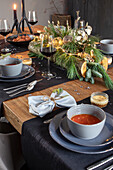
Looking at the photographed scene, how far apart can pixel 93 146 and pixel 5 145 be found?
0.64 m

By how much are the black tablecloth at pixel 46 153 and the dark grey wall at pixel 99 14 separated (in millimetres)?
3257

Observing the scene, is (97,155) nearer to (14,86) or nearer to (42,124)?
(42,124)

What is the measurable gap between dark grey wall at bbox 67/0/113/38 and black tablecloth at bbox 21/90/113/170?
3257mm

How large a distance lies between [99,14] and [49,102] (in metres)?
3.49

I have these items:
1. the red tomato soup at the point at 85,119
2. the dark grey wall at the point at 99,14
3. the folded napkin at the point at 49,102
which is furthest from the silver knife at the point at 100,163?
the dark grey wall at the point at 99,14

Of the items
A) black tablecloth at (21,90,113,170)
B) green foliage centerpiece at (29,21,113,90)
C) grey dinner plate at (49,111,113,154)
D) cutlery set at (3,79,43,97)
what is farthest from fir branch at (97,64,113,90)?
grey dinner plate at (49,111,113,154)

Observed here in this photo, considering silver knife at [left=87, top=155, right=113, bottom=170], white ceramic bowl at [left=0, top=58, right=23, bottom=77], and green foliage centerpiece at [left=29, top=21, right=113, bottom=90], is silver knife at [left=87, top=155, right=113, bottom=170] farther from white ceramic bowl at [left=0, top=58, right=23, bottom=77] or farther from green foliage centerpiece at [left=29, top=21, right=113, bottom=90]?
white ceramic bowl at [left=0, top=58, right=23, bottom=77]

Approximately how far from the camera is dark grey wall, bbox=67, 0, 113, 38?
394 centimetres

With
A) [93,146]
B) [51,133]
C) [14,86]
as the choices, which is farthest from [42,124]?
[14,86]

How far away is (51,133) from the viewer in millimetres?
818

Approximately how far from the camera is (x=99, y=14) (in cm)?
411

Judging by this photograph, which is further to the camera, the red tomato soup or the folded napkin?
the folded napkin

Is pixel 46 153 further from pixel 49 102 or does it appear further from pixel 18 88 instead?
pixel 18 88

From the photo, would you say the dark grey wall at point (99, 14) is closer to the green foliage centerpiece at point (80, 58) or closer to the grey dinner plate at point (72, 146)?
the green foliage centerpiece at point (80, 58)
